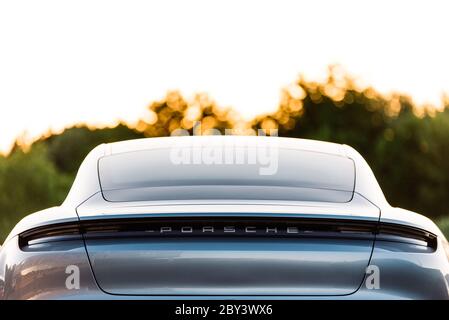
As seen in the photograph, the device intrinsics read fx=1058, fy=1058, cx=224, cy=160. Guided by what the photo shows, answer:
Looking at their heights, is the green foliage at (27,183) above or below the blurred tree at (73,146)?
above

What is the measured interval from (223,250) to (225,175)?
920 millimetres

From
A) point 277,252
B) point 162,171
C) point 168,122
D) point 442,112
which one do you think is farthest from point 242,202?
point 168,122

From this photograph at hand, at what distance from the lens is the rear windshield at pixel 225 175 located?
5.32 m

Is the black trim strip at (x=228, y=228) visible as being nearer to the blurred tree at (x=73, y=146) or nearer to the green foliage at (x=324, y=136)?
the green foliage at (x=324, y=136)

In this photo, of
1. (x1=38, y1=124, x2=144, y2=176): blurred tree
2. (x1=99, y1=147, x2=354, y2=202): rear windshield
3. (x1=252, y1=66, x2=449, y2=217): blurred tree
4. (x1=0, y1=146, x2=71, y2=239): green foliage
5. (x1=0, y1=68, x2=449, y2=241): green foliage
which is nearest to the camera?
(x1=99, y1=147, x2=354, y2=202): rear windshield

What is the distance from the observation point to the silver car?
4797mm

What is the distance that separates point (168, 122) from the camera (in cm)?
11619

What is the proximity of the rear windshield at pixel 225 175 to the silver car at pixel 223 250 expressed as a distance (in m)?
0.03

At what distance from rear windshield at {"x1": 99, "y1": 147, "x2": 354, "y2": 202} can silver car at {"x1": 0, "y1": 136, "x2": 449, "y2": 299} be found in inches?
1.2

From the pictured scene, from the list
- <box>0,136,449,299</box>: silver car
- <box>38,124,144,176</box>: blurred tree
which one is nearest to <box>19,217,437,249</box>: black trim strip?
<box>0,136,449,299</box>: silver car

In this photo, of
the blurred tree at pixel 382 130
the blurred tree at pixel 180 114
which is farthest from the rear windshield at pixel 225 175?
the blurred tree at pixel 180 114

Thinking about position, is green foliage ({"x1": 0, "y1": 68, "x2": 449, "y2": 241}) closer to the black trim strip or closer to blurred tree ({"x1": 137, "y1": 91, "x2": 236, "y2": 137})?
blurred tree ({"x1": 137, "y1": 91, "x2": 236, "y2": 137})
